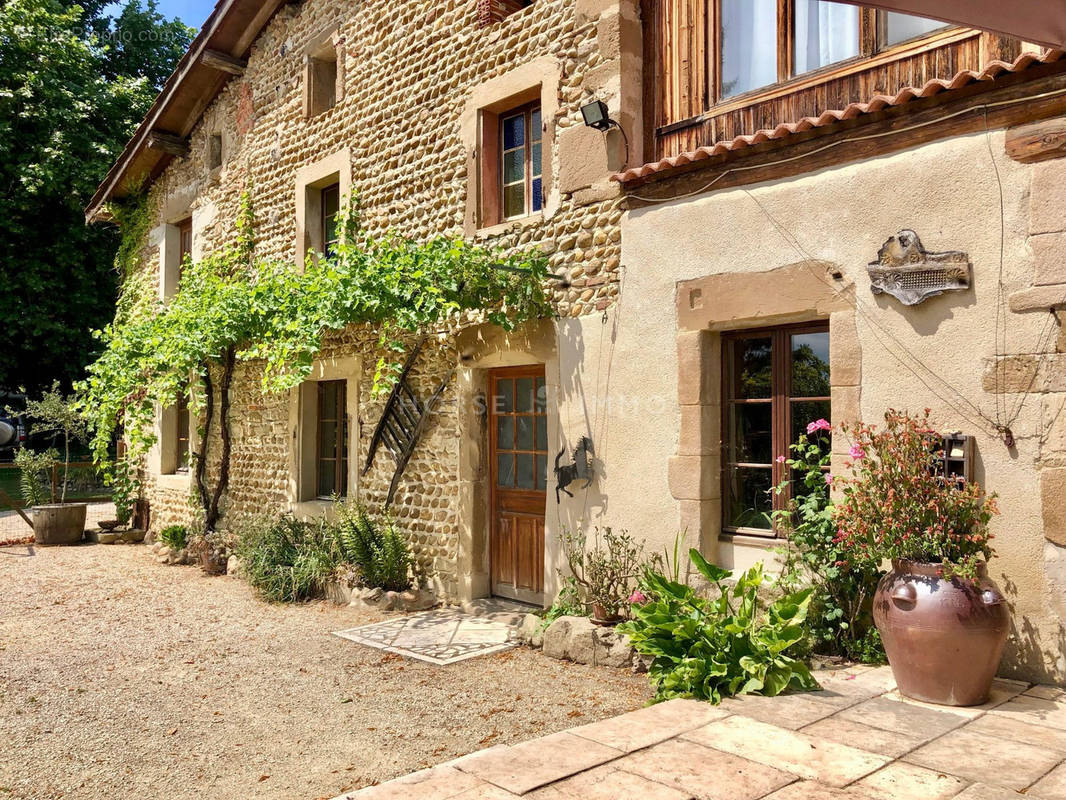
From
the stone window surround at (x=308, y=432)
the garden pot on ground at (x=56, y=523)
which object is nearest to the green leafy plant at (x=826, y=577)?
the stone window surround at (x=308, y=432)

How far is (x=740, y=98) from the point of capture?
5.66 metres

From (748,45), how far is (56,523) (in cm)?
1038

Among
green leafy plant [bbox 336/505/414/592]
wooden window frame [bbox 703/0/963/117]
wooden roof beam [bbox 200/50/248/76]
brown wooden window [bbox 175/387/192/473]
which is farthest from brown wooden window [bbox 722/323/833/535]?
brown wooden window [bbox 175/387/192/473]

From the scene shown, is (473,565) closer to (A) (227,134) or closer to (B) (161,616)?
(B) (161,616)

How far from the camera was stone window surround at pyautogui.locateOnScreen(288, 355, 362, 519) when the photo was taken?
343 inches

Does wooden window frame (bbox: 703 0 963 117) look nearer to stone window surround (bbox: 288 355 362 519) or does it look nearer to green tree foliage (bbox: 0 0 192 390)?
stone window surround (bbox: 288 355 362 519)

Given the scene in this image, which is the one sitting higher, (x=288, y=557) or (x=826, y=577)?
(x=826, y=577)

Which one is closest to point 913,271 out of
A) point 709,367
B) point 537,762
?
point 709,367

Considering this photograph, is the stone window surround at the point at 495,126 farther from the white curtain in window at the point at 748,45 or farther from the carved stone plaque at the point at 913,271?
the carved stone plaque at the point at 913,271

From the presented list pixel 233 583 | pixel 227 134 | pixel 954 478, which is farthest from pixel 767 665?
pixel 227 134

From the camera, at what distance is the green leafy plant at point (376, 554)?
24.1ft

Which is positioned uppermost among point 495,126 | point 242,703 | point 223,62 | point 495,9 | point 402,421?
point 223,62

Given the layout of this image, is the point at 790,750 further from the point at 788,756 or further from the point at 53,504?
the point at 53,504

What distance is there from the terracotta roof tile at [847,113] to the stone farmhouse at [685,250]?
0.02 m
